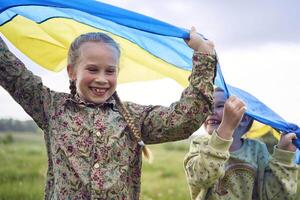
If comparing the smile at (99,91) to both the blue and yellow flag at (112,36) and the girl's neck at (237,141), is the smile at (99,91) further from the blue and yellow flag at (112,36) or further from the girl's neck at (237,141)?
the girl's neck at (237,141)

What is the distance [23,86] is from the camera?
272 cm

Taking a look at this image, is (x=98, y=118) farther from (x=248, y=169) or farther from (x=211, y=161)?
(x=248, y=169)

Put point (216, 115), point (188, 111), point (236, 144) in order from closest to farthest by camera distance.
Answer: point (188, 111) → point (216, 115) → point (236, 144)

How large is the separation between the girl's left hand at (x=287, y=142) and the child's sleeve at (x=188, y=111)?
1.17 m

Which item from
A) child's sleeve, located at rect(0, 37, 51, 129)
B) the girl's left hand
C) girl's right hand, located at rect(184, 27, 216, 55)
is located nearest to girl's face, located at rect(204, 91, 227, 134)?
the girl's left hand

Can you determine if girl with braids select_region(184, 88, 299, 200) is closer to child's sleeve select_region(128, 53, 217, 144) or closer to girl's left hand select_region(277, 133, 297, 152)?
girl's left hand select_region(277, 133, 297, 152)

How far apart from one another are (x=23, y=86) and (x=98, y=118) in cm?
38

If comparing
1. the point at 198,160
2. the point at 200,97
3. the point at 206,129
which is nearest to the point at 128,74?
the point at 206,129

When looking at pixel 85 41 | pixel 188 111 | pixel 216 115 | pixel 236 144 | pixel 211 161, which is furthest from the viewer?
pixel 236 144

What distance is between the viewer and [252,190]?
3.73 meters

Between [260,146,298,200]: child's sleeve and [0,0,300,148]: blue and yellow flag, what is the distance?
0.14 meters

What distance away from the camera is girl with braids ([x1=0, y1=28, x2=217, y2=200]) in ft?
8.54

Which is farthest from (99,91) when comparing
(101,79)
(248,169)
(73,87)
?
(248,169)

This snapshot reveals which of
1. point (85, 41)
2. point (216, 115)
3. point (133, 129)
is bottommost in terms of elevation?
point (216, 115)
